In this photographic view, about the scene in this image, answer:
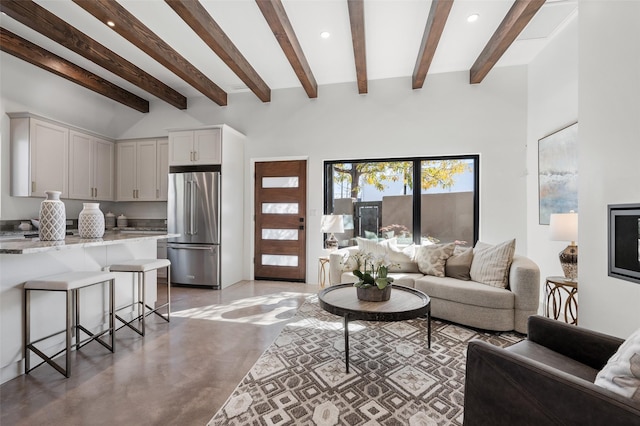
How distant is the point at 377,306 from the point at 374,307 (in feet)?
0.13

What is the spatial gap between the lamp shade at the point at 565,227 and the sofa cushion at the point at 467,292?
66 centimetres

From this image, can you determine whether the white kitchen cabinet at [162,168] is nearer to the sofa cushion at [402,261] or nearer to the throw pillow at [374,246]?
the throw pillow at [374,246]

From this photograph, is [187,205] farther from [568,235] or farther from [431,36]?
[568,235]

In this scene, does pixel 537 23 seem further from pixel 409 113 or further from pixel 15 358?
pixel 15 358

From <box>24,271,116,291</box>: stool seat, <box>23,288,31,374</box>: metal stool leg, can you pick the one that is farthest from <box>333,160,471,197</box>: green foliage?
<box>23,288,31,374</box>: metal stool leg

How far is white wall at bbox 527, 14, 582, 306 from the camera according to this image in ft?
10.2

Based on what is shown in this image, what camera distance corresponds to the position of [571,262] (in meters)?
2.63

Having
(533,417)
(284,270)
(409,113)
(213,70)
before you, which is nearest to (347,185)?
(409,113)

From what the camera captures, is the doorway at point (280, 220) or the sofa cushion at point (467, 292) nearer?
the sofa cushion at point (467, 292)

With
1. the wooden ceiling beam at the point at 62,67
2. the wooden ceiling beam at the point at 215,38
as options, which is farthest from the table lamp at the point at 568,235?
the wooden ceiling beam at the point at 62,67

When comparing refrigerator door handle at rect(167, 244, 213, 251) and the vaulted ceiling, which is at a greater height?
the vaulted ceiling

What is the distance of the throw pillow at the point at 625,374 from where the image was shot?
0.90 m

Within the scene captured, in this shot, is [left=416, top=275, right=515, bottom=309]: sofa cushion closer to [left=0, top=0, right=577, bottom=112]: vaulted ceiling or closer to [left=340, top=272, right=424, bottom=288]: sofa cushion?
[left=340, top=272, right=424, bottom=288]: sofa cushion

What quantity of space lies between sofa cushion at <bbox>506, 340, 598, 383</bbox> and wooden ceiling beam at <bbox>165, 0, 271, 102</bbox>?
362 cm
